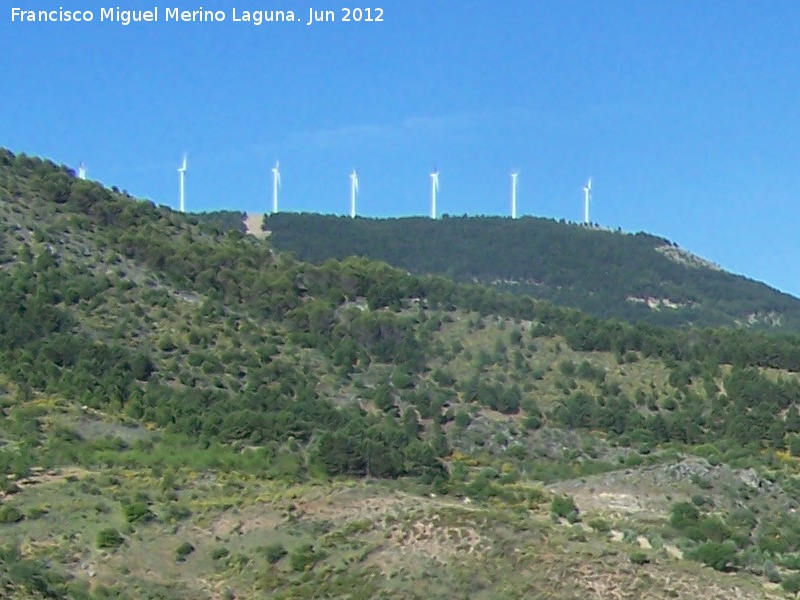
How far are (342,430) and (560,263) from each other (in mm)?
96294

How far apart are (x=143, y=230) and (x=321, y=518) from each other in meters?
43.3

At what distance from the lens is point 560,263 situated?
158 meters

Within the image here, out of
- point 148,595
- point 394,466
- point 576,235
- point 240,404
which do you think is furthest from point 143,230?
point 576,235

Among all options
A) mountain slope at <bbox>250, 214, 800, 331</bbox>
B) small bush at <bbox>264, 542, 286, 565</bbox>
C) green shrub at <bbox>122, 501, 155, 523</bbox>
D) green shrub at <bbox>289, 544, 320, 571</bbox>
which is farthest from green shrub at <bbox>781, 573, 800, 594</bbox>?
mountain slope at <bbox>250, 214, 800, 331</bbox>

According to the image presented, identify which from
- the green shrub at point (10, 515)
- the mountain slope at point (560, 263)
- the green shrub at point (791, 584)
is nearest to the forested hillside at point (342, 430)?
the green shrub at point (10, 515)

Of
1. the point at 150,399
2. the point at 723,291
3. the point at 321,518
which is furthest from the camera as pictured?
the point at 723,291

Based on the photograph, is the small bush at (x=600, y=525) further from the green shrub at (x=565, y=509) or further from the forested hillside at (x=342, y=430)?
the green shrub at (x=565, y=509)

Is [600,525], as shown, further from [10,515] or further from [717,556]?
[10,515]

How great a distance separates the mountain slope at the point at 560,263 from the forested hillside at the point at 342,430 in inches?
2316

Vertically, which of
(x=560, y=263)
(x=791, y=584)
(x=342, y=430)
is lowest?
(x=791, y=584)

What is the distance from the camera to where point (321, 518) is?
4422 centimetres

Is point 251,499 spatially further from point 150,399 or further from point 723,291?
point 723,291

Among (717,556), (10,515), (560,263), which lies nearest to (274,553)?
(10,515)

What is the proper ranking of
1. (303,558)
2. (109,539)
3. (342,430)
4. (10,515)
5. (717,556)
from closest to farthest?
(303,558)
(109,539)
(717,556)
(10,515)
(342,430)
